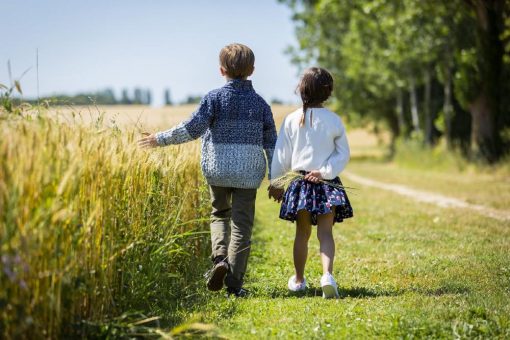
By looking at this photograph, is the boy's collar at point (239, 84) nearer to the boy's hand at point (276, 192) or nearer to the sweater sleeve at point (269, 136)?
the sweater sleeve at point (269, 136)

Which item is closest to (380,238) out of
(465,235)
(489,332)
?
(465,235)

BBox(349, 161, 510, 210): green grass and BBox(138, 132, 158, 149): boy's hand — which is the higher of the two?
BBox(138, 132, 158, 149): boy's hand

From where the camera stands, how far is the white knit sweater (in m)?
5.26

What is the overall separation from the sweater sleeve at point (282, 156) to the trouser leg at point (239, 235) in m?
0.28

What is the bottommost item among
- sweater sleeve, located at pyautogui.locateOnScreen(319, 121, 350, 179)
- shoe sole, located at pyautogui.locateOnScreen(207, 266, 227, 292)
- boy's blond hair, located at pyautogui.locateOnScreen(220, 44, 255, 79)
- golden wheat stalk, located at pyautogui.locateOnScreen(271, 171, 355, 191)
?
shoe sole, located at pyautogui.locateOnScreen(207, 266, 227, 292)

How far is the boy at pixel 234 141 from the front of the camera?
17.3ft

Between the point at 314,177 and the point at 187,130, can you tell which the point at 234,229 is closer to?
the point at 314,177

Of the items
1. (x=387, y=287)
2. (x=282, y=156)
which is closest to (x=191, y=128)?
(x=282, y=156)

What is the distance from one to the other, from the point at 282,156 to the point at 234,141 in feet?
1.44

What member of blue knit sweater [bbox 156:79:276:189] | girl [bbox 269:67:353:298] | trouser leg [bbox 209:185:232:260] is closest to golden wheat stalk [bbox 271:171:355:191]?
girl [bbox 269:67:353:298]


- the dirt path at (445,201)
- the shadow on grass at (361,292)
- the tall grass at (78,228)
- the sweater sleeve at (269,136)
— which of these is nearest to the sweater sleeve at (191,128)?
the tall grass at (78,228)

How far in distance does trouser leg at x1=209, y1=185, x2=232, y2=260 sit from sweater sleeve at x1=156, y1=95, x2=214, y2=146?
1.73ft

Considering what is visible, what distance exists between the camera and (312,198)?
17.2ft

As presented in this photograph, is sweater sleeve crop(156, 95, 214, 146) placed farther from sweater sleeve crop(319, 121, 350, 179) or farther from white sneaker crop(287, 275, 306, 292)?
white sneaker crop(287, 275, 306, 292)
